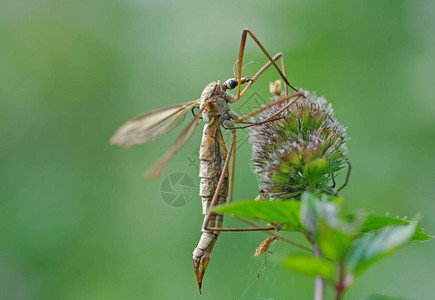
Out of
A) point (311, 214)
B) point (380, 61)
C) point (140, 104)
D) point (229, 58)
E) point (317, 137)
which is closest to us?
point (311, 214)

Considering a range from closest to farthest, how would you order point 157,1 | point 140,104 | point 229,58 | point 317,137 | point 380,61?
point 317,137, point 380,61, point 229,58, point 140,104, point 157,1

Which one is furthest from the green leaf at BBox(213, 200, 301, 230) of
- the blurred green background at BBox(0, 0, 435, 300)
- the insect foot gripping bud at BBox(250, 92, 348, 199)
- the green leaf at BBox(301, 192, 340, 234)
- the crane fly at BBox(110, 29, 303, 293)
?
the blurred green background at BBox(0, 0, 435, 300)

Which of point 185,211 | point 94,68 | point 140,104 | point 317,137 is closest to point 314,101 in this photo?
point 317,137

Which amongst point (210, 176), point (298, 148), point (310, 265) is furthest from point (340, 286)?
point (210, 176)

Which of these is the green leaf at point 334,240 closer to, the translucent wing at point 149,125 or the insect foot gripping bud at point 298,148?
the insect foot gripping bud at point 298,148

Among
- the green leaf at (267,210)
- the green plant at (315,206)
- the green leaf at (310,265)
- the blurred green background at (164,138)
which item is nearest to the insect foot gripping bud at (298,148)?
the green plant at (315,206)

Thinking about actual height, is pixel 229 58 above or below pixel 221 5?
below

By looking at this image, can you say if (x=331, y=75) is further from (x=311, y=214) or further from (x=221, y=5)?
(x=311, y=214)

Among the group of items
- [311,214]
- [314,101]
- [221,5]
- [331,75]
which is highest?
[221,5]
